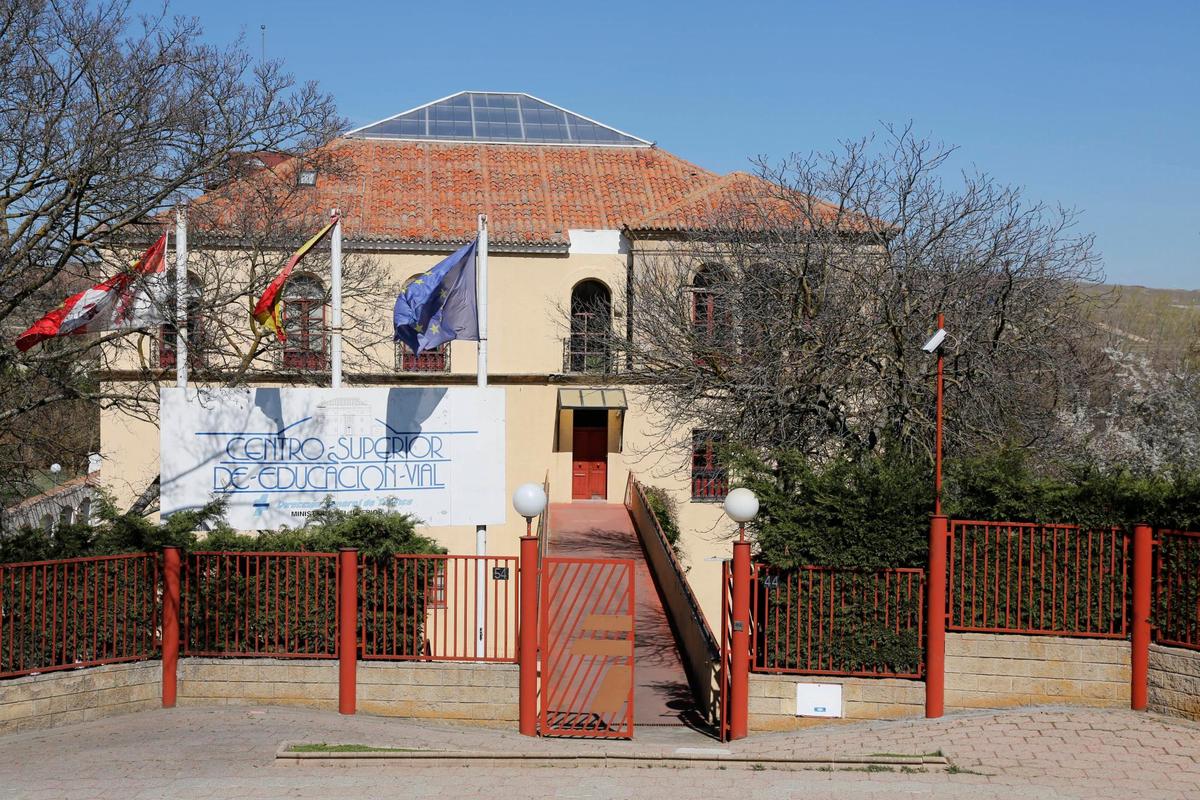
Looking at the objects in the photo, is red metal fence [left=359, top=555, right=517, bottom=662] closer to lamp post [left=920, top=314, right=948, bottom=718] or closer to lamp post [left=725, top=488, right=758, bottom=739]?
lamp post [left=725, top=488, right=758, bottom=739]

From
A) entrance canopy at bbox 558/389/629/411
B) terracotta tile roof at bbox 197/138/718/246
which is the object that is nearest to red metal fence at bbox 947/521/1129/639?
entrance canopy at bbox 558/389/629/411

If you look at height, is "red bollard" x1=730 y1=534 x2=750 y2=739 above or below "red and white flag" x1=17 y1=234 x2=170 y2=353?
below

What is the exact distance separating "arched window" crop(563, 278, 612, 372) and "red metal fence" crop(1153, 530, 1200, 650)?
17769 mm

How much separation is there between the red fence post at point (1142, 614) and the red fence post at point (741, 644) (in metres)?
3.91

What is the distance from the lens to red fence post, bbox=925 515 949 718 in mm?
11789

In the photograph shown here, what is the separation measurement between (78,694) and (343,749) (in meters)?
3.04

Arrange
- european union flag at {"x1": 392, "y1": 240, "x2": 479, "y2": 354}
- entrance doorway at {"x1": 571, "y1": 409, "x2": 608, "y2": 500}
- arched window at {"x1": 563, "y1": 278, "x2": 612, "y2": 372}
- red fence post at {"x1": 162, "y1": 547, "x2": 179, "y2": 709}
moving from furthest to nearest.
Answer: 1. entrance doorway at {"x1": 571, "y1": 409, "x2": 608, "y2": 500}
2. arched window at {"x1": 563, "y1": 278, "x2": 612, "y2": 372}
3. european union flag at {"x1": 392, "y1": 240, "x2": 479, "y2": 354}
4. red fence post at {"x1": 162, "y1": 547, "x2": 179, "y2": 709}

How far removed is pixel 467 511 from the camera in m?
13.4

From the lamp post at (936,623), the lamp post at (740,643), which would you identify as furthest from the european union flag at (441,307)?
the lamp post at (936,623)

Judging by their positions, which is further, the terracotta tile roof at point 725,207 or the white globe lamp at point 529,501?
the terracotta tile roof at point 725,207

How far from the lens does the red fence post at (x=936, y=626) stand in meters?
11.8

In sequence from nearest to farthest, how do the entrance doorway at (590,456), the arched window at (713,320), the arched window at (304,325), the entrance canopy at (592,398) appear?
the arched window at (713,320) < the arched window at (304,325) < the entrance canopy at (592,398) < the entrance doorway at (590,456)

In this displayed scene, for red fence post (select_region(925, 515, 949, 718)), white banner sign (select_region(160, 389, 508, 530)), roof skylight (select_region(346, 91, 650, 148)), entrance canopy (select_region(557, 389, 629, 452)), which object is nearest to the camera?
red fence post (select_region(925, 515, 949, 718))

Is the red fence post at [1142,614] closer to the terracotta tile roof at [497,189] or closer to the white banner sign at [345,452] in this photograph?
the white banner sign at [345,452]
